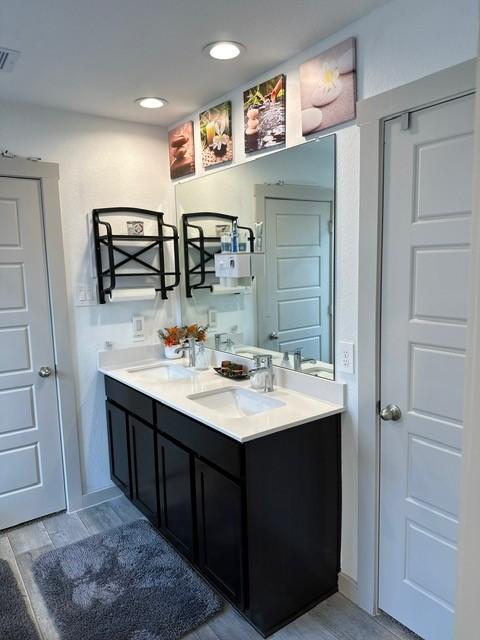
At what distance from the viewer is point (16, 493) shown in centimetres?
273

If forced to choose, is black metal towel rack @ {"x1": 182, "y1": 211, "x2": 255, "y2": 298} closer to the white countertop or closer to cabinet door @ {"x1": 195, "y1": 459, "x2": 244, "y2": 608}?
the white countertop

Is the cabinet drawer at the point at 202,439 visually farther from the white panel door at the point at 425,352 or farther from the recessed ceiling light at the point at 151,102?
the recessed ceiling light at the point at 151,102

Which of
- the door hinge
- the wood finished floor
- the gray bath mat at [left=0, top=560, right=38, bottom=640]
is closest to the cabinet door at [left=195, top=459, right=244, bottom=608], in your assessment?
the wood finished floor

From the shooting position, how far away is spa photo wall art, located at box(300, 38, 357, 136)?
5.94 feet

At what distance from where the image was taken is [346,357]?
1982 mm

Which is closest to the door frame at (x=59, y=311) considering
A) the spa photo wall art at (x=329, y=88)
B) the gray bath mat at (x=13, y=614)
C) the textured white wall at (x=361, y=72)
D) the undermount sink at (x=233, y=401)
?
the gray bath mat at (x=13, y=614)

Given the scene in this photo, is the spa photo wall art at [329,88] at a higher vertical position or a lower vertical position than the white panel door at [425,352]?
higher

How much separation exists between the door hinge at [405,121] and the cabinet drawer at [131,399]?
1729 millimetres

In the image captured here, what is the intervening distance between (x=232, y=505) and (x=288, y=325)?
92 cm

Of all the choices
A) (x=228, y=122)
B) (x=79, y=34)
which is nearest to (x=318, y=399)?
(x=228, y=122)

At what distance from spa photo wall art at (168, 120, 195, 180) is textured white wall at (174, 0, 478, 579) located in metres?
0.61

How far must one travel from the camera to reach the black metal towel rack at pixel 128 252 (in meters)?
2.81

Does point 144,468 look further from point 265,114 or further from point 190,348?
point 265,114

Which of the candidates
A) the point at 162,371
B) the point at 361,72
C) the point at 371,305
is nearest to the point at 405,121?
the point at 361,72
